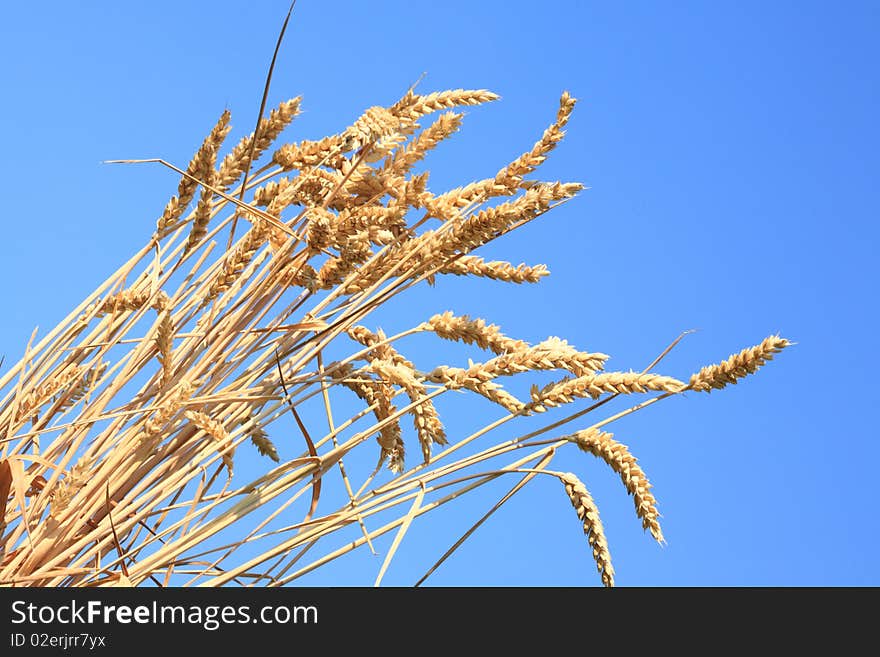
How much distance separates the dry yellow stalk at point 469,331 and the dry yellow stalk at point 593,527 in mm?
188

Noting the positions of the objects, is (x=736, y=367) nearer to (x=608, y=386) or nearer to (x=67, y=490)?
(x=608, y=386)

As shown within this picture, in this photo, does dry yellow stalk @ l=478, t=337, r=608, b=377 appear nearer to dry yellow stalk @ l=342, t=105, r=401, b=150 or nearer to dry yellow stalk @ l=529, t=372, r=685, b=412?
dry yellow stalk @ l=529, t=372, r=685, b=412

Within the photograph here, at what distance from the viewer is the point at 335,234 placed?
3.82ft

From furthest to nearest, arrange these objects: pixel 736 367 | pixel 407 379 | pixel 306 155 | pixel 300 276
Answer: pixel 306 155, pixel 300 276, pixel 407 379, pixel 736 367

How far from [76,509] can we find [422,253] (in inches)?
19.8

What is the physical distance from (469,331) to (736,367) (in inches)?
13.3

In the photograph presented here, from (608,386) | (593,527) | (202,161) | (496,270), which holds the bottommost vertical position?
(593,527)

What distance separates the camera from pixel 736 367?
1051 mm

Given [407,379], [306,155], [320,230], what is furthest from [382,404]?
[306,155]

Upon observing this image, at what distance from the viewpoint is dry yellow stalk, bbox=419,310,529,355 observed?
48.2 inches

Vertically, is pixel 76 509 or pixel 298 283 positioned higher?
pixel 298 283
